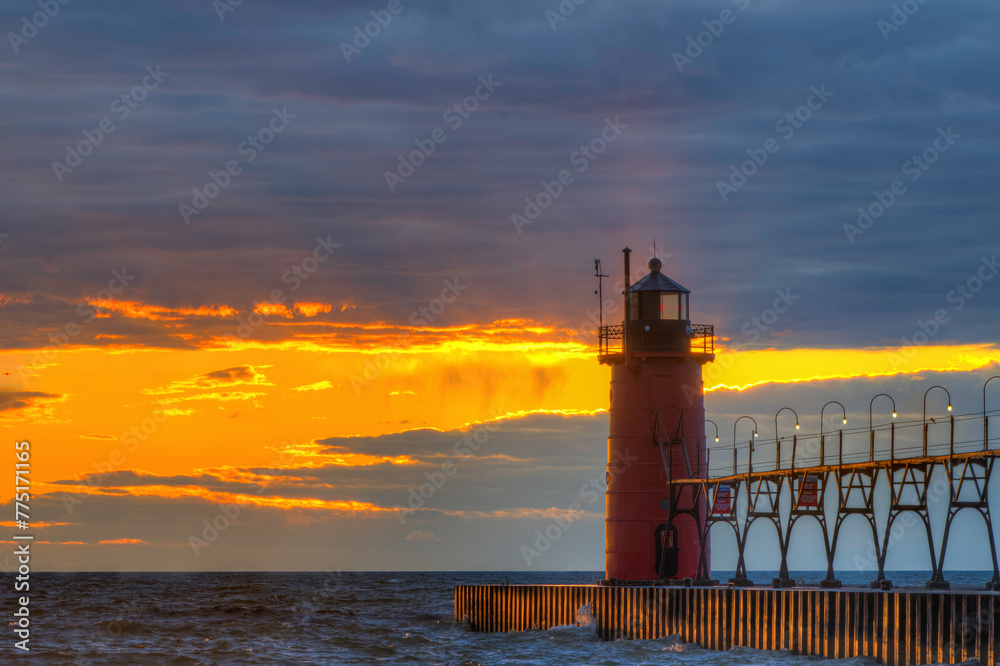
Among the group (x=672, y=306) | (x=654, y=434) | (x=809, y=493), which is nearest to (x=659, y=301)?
(x=672, y=306)

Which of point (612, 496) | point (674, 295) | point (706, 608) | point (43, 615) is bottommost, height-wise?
point (43, 615)

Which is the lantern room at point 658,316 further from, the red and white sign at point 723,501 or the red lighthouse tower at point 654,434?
the red and white sign at point 723,501

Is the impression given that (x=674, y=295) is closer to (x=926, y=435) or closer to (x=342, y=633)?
(x=926, y=435)

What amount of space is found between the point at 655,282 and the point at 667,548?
34.2 ft

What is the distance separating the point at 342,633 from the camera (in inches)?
2464

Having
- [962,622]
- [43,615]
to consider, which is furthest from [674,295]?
[43,615]

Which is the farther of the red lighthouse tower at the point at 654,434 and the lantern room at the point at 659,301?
the lantern room at the point at 659,301

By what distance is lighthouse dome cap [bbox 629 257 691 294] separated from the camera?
163 feet

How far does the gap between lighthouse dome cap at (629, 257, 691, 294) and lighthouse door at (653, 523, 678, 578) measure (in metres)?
9.16

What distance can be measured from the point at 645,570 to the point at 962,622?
2135 cm

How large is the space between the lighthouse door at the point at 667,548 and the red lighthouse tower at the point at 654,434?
0.04 meters

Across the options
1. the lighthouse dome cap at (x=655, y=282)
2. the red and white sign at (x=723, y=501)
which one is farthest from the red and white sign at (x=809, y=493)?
the lighthouse dome cap at (x=655, y=282)

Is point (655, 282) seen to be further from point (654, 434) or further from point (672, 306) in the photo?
point (654, 434)

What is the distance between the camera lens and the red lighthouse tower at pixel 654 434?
47594mm
